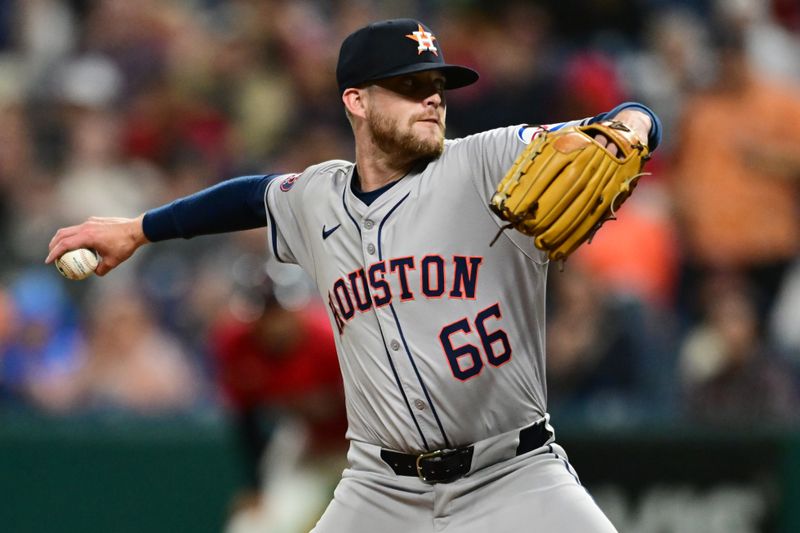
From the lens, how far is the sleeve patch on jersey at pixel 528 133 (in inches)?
137

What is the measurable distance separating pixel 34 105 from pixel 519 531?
562 centimetres

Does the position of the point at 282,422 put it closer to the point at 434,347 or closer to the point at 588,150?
the point at 434,347

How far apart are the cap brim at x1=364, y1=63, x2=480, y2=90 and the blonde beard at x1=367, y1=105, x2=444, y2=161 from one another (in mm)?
115

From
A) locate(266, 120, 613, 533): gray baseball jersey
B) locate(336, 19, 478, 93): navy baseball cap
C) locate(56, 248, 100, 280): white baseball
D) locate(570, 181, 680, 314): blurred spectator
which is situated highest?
locate(336, 19, 478, 93): navy baseball cap

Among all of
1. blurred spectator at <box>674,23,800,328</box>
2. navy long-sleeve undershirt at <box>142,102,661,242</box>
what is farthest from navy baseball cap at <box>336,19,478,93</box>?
blurred spectator at <box>674,23,800,328</box>

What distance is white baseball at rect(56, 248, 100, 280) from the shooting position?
12.7 feet

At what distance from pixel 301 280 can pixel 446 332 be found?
2915 mm

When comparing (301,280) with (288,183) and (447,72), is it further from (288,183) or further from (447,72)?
(447,72)

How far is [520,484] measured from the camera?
354 cm

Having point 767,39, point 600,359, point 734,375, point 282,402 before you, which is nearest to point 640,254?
point 600,359

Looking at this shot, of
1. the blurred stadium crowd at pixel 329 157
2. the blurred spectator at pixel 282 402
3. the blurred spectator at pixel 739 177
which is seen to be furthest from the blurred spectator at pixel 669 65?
the blurred spectator at pixel 282 402

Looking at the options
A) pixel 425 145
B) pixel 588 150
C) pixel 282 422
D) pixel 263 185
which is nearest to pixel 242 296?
pixel 282 422

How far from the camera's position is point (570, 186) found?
3.19m

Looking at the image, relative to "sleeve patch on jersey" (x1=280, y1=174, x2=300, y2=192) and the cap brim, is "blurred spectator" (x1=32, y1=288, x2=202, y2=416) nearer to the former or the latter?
"sleeve patch on jersey" (x1=280, y1=174, x2=300, y2=192)
